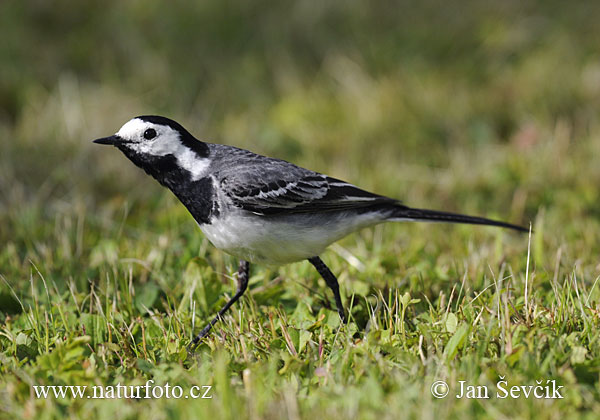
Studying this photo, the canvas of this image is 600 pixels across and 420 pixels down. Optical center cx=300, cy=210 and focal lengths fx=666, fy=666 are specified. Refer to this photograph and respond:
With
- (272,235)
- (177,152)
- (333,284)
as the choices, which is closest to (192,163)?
(177,152)

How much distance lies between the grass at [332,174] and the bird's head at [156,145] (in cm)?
65

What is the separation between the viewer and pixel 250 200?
3645mm

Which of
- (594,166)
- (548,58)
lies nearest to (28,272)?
(594,166)

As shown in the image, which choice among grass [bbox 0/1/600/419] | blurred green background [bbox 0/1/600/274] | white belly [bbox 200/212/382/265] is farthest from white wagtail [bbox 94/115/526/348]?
blurred green background [bbox 0/1/600/274]

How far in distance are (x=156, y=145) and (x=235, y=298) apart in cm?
98

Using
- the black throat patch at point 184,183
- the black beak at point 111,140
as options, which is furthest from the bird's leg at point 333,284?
the black beak at point 111,140

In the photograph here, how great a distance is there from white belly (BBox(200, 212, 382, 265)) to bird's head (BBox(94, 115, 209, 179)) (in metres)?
0.38

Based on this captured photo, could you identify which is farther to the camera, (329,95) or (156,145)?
(329,95)

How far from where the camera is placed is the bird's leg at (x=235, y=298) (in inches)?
135

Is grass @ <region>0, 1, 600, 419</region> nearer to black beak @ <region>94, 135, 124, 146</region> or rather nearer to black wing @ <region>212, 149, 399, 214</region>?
black wing @ <region>212, 149, 399, 214</region>

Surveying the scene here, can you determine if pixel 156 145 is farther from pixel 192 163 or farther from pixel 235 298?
pixel 235 298

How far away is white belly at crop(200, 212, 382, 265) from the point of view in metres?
3.58

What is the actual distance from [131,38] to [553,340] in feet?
23.1

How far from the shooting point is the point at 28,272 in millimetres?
4227
